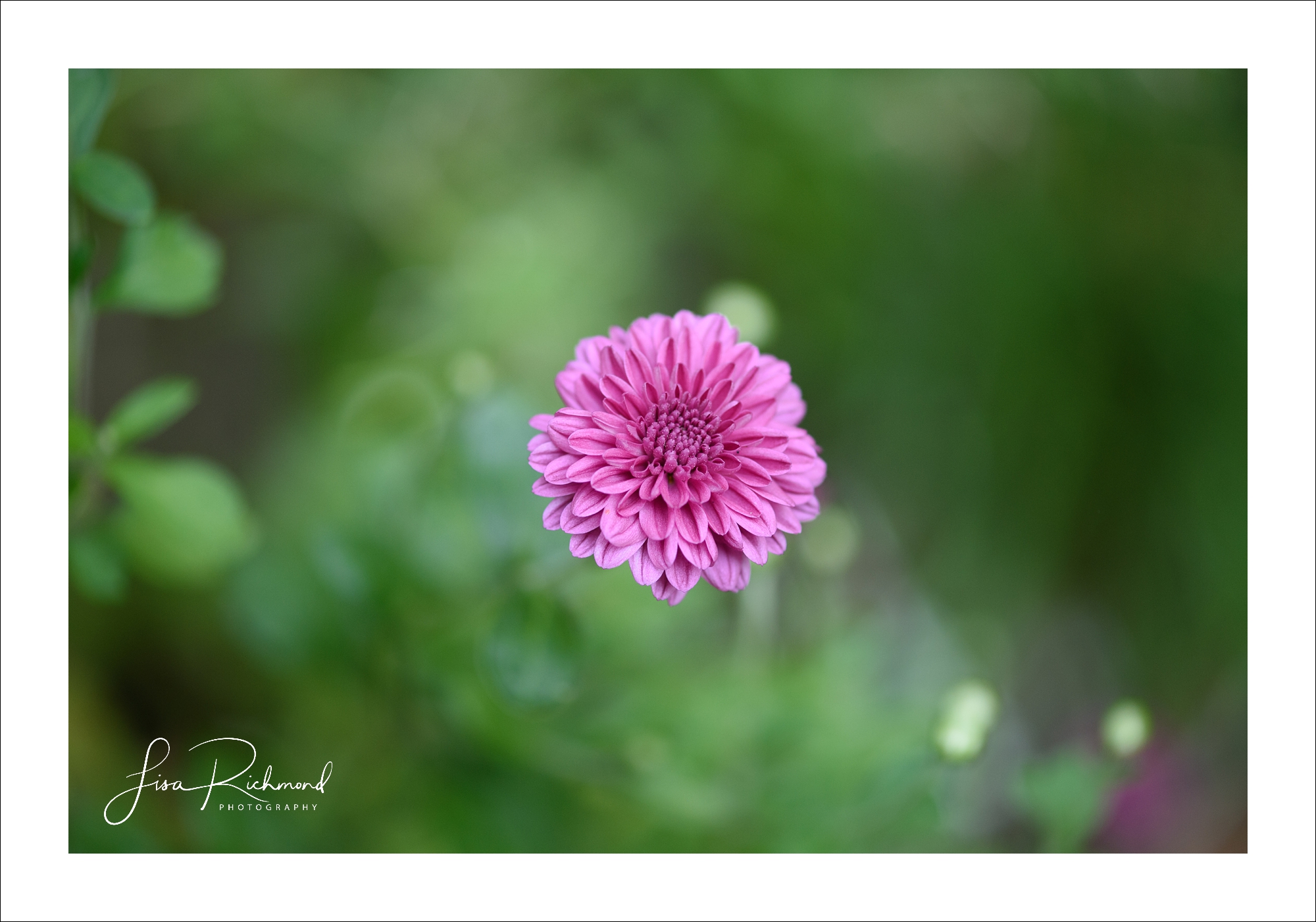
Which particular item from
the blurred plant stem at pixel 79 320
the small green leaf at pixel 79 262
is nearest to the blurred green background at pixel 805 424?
the blurred plant stem at pixel 79 320

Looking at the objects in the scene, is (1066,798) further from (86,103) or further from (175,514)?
(86,103)

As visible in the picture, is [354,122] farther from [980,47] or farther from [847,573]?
[847,573]

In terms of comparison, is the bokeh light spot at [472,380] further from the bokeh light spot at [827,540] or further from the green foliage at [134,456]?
the bokeh light spot at [827,540]

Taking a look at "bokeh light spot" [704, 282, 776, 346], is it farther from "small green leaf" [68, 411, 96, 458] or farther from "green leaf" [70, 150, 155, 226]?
"small green leaf" [68, 411, 96, 458]

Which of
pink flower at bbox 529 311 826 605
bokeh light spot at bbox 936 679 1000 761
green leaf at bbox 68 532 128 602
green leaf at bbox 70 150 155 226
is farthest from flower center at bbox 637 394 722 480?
green leaf at bbox 68 532 128 602

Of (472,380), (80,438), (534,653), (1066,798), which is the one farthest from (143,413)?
(1066,798)

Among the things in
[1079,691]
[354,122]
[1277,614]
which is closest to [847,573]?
[1079,691]

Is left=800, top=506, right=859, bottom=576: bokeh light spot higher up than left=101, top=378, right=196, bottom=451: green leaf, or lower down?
lower down
